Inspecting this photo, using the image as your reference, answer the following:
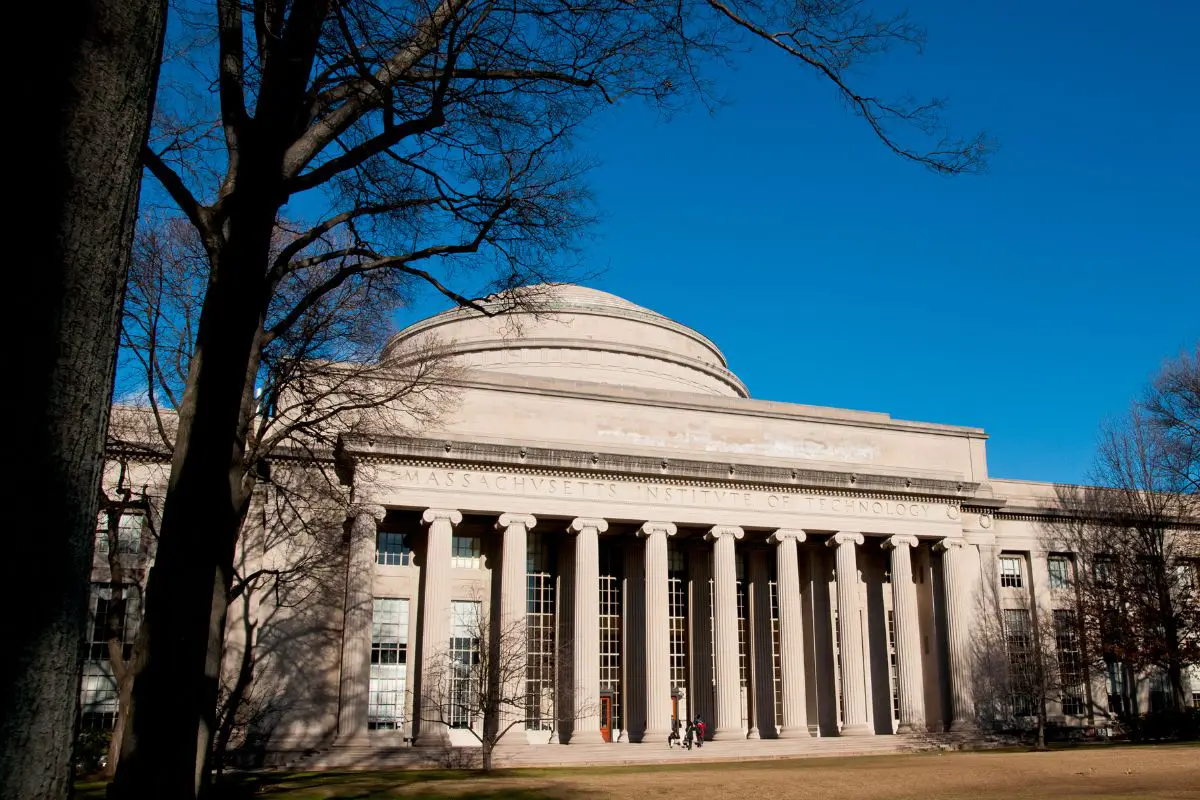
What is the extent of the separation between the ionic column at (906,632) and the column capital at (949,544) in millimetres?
1486

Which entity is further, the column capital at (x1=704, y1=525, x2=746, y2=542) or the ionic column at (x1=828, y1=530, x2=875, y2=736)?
the ionic column at (x1=828, y1=530, x2=875, y2=736)

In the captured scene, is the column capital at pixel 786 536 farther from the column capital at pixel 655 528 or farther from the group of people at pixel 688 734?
the group of people at pixel 688 734

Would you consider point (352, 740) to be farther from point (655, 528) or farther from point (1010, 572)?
point (1010, 572)

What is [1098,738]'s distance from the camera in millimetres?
48844

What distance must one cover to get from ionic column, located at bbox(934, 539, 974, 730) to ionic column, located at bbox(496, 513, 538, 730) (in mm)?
19361

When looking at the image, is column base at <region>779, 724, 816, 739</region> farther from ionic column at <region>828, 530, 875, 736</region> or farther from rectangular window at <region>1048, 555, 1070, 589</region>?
rectangular window at <region>1048, 555, 1070, 589</region>

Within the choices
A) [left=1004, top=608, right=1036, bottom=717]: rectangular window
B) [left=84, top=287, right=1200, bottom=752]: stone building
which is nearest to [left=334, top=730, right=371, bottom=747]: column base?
[left=84, top=287, right=1200, bottom=752]: stone building

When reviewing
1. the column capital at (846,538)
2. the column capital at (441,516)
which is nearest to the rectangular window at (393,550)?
the column capital at (441,516)

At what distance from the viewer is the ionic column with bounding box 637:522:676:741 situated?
40.2m

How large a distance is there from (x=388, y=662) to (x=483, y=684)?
783cm

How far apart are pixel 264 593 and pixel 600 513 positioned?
13199mm

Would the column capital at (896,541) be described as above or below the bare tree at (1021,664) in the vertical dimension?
above

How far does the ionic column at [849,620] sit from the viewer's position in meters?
44.6

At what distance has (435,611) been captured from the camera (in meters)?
38.2
